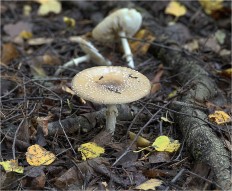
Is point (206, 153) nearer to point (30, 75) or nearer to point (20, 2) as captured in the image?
point (30, 75)

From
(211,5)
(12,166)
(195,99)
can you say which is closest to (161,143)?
(195,99)

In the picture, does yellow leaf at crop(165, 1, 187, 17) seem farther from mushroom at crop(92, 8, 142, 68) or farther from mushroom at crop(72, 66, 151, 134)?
mushroom at crop(72, 66, 151, 134)

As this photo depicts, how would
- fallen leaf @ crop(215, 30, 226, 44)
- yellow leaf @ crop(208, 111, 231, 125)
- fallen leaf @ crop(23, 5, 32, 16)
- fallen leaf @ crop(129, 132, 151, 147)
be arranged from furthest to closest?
fallen leaf @ crop(23, 5, 32, 16) < fallen leaf @ crop(215, 30, 226, 44) < yellow leaf @ crop(208, 111, 231, 125) < fallen leaf @ crop(129, 132, 151, 147)

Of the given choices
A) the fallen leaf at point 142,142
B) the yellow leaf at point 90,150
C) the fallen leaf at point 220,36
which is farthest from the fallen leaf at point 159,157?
the fallen leaf at point 220,36

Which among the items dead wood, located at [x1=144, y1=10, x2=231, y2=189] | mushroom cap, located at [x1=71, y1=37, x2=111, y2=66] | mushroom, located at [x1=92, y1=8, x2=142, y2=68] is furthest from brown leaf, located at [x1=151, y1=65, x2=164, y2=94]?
mushroom cap, located at [x1=71, y1=37, x2=111, y2=66]

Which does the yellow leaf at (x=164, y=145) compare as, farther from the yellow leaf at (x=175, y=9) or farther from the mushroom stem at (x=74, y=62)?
the yellow leaf at (x=175, y=9)

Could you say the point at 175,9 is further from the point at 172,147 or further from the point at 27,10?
the point at 172,147
